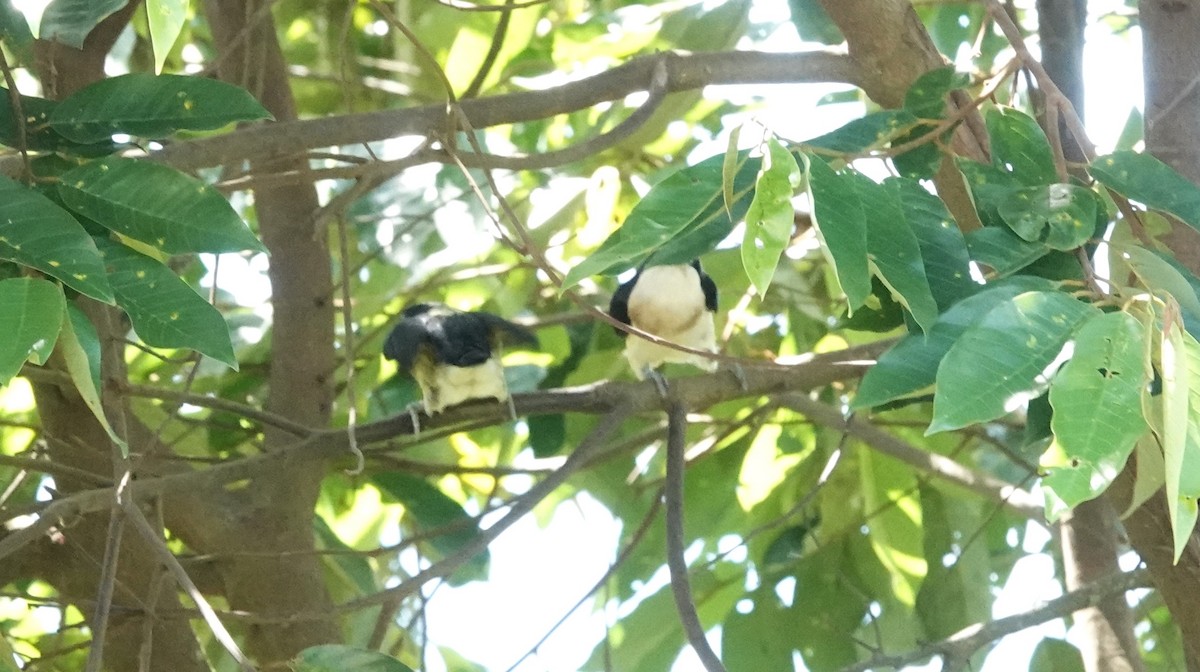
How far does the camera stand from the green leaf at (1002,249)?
990mm

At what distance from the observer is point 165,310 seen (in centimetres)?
104

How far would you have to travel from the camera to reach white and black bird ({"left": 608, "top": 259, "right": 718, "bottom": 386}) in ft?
7.65

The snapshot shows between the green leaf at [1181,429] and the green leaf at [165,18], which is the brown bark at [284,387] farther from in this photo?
the green leaf at [1181,429]

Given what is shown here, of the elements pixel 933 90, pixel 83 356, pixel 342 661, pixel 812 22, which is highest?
pixel 812 22

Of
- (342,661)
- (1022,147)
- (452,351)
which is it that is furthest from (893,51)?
(342,661)

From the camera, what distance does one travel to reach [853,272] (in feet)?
2.73

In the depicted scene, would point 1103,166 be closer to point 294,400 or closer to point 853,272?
point 853,272

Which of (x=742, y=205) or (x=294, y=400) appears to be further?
(x=294, y=400)

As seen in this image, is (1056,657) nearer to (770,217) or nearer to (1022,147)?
(1022,147)

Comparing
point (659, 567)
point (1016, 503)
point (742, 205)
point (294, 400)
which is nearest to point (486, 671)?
point (659, 567)

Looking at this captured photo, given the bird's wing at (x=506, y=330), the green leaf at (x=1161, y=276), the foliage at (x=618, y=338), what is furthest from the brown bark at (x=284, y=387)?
the green leaf at (x=1161, y=276)

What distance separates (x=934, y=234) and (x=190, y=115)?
0.67 metres

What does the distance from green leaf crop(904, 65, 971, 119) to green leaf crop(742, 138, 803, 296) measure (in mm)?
420

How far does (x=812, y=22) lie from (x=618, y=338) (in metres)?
0.68
